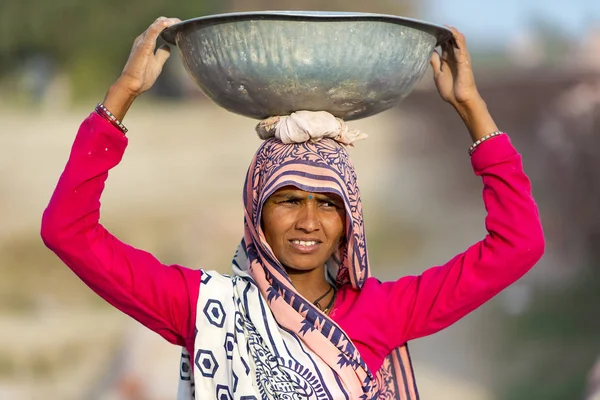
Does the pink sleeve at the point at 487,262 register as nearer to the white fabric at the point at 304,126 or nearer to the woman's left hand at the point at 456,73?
the woman's left hand at the point at 456,73

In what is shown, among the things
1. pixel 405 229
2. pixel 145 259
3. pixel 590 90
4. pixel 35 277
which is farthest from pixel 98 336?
pixel 145 259

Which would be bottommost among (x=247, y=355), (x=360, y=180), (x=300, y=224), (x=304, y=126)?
(x=247, y=355)

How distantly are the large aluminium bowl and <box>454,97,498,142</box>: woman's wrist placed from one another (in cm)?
18

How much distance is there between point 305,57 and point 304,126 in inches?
8.0

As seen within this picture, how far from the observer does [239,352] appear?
2.20 metres

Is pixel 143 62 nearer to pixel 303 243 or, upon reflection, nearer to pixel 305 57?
pixel 305 57

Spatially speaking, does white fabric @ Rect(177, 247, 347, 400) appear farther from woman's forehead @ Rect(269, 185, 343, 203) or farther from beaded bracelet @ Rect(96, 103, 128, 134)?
beaded bracelet @ Rect(96, 103, 128, 134)

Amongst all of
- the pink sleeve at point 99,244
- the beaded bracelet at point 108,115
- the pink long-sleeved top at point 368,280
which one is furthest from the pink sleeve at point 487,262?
the beaded bracelet at point 108,115

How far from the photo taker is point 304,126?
7.16 feet

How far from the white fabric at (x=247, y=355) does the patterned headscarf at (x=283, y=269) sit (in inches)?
1.1

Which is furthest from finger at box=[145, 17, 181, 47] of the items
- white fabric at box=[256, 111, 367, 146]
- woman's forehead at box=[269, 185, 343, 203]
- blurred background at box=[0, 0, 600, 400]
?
blurred background at box=[0, 0, 600, 400]

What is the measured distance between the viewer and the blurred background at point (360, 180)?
6246 mm

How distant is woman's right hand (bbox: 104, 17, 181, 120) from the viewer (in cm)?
217

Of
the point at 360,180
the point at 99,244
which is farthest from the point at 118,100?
the point at 360,180
